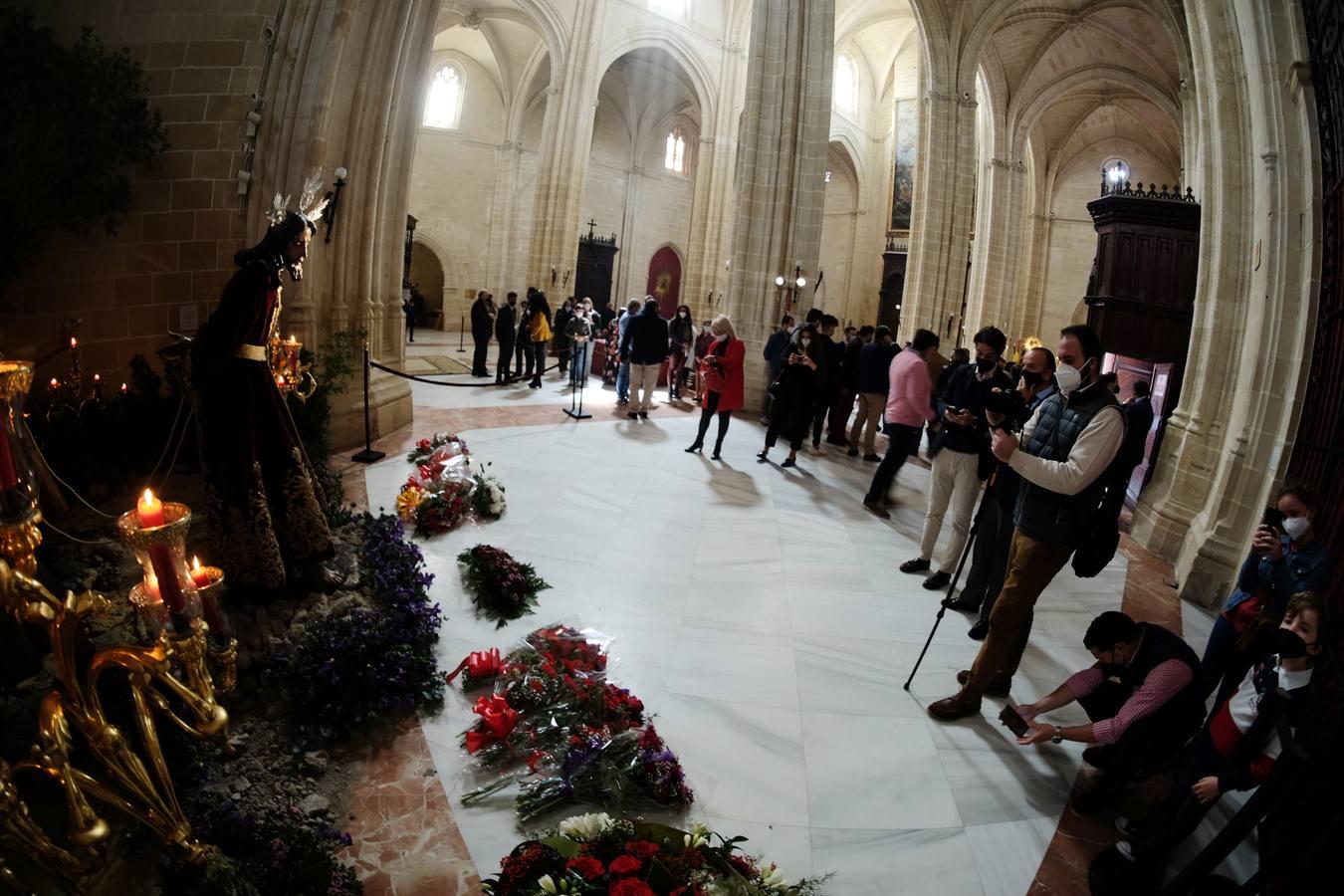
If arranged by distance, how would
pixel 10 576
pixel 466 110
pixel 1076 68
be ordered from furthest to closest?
pixel 466 110 < pixel 1076 68 < pixel 10 576

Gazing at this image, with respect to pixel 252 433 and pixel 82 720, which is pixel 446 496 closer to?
pixel 252 433

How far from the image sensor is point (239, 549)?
3.47 m

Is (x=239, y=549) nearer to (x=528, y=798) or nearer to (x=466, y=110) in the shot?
(x=528, y=798)

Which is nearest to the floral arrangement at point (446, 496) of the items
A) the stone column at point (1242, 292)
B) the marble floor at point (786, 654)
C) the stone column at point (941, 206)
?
the marble floor at point (786, 654)

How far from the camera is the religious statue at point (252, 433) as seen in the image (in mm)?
3285

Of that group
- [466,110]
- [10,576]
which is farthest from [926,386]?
[466,110]

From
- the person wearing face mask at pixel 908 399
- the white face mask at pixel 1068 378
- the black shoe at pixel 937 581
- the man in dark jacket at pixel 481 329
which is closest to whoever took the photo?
the white face mask at pixel 1068 378

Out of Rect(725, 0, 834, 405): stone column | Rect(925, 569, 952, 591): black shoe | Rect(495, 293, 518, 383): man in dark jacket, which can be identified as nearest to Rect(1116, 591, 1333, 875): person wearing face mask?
Rect(925, 569, 952, 591): black shoe

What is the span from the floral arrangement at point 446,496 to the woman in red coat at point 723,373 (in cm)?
287

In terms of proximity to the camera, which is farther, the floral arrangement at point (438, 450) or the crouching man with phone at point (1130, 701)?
the floral arrangement at point (438, 450)

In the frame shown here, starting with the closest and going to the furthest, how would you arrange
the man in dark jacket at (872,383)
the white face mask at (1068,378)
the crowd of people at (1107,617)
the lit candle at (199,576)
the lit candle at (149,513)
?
1. the lit candle at (149,513)
2. the lit candle at (199,576)
3. the crowd of people at (1107,617)
4. the white face mask at (1068,378)
5. the man in dark jacket at (872,383)

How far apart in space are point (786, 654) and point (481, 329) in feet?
31.1

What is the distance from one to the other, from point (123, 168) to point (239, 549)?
16.5 feet

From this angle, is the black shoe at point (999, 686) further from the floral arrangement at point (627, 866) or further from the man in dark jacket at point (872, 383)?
the man in dark jacket at point (872, 383)
